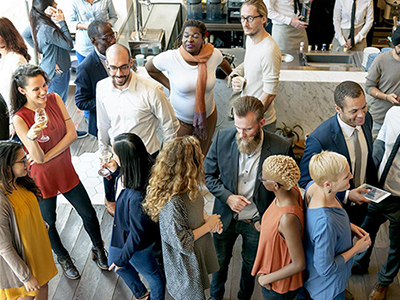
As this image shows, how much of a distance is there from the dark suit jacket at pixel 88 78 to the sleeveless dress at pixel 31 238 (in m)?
1.16

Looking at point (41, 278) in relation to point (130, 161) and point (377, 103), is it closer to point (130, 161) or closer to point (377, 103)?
point (130, 161)

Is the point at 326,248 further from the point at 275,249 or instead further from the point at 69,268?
the point at 69,268

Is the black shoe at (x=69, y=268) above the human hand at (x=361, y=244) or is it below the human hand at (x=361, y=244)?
below

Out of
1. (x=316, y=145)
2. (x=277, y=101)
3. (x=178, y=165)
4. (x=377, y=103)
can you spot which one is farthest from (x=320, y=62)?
(x=178, y=165)

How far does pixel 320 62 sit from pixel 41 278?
3.62m

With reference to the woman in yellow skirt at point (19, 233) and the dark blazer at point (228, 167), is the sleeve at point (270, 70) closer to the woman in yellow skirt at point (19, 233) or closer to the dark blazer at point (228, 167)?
the dark blazer at point (228, 167)

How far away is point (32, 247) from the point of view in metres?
2.72

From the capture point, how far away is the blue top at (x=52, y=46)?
14.4ft

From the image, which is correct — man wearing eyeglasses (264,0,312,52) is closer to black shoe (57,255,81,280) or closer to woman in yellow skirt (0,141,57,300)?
black shoe (57,255,81,280)

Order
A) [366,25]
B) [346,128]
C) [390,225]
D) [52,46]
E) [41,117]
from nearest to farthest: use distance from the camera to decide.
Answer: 1. [346,128]
2. [41,117]
3. [390,225]
4. [52,46]
5. [366,25]

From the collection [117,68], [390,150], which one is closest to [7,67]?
[117,68]

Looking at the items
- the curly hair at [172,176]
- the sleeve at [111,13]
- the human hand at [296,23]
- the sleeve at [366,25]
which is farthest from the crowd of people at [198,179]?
the sleeve at [366,25]

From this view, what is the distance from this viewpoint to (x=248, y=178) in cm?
284

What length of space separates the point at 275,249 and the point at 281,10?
12.0 ft
